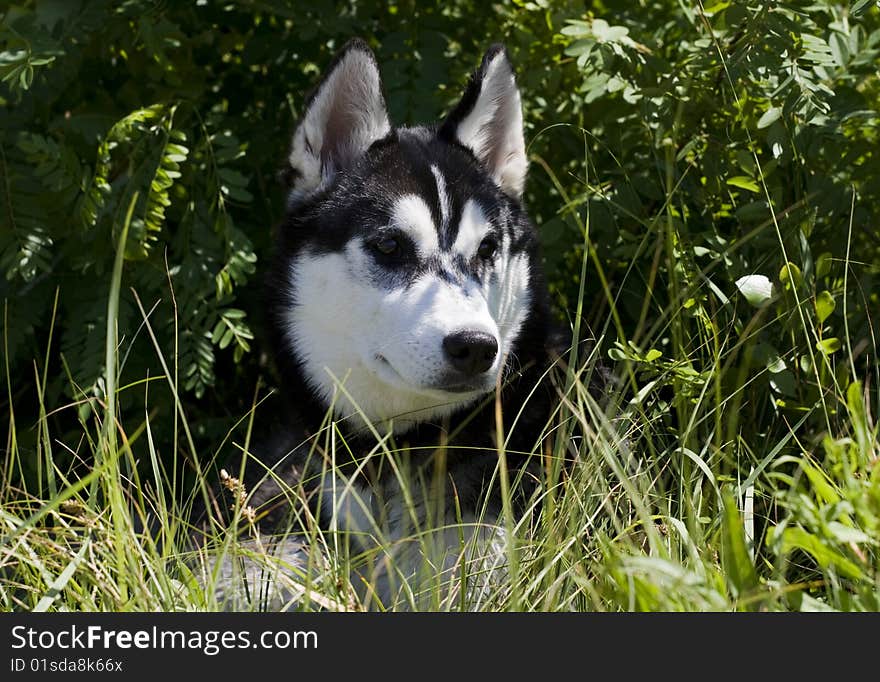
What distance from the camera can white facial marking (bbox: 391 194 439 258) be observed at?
279 cm

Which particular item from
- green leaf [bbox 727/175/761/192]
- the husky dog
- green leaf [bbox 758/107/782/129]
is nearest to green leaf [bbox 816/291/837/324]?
green leaf [bbox 727/175/761/192]

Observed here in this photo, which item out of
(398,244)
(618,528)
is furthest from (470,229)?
(618,528)

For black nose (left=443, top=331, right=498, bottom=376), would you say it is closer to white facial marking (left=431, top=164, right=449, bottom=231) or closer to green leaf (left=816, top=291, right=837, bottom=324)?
white facial marking (left=431, top=164, right=449, bottom=231)

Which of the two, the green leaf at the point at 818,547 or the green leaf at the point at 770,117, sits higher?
the green leaf at the point at 770,117

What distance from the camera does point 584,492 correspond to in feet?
8.17

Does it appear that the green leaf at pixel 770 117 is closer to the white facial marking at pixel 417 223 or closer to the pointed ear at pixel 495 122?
the pointed ear at pixel 495 122

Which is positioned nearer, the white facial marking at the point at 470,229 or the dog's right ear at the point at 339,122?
the white facial marking at the point at 470,229

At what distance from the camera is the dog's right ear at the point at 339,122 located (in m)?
2.92

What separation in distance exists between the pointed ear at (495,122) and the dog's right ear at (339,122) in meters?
0.24

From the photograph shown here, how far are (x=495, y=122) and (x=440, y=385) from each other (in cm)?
96

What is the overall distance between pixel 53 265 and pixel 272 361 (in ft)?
3.03

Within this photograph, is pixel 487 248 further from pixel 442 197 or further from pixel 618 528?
pixel 618 528

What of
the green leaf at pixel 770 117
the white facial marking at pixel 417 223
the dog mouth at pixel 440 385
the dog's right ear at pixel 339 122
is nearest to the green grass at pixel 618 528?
the dog mouth at pixel 440 385
